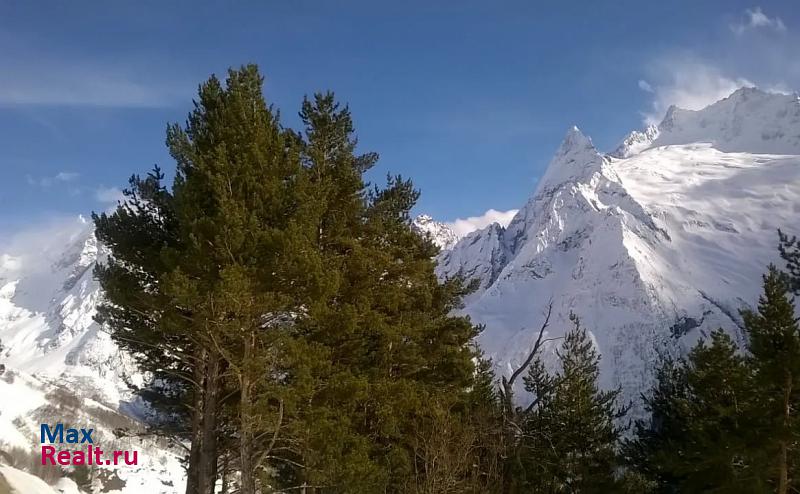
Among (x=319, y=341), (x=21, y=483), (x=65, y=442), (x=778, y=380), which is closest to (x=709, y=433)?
(x=778, y=380)

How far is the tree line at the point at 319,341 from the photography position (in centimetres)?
1155

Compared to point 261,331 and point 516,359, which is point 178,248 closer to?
point 261,331

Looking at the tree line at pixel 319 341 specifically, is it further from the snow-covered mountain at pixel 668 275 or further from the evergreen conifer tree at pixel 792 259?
the snow-covered mountain at pixel 668 275

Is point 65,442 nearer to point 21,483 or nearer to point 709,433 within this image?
point 21,483

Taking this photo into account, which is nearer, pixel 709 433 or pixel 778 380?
pixel 778 380

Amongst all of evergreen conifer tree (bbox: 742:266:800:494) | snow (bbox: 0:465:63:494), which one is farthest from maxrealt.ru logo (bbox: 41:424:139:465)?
evergreen conifer tree (bbox: 742:266:800:494)

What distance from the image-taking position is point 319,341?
13523 mm

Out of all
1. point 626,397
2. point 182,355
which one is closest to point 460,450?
point 182,355

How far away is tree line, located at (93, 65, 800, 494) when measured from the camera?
11.5m

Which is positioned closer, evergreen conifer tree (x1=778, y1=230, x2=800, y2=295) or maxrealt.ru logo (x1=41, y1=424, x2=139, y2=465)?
maxrealt.ru logo (x1=41, y1=424, x2=139, y2=465)

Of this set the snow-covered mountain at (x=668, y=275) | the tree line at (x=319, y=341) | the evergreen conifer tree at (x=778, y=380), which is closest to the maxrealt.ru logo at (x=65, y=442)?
the tree line at (x=319, y=341)

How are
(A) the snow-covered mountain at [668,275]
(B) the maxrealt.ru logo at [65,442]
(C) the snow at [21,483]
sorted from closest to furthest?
1. (C) the snow at [21,483]
2. (B) the maxrealt.ru logo at [65,442]
3. (A) the snow-covered mountain at [668,275]

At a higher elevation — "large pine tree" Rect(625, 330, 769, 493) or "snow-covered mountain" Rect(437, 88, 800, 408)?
"snow-covered mountain" Rect(437, 88, 800, 408)

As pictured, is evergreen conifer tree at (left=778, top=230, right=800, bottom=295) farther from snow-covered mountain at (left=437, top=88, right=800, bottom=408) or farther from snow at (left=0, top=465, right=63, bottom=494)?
snow-covered mountain at (left=437, top=88, right=800, bottom=408)
